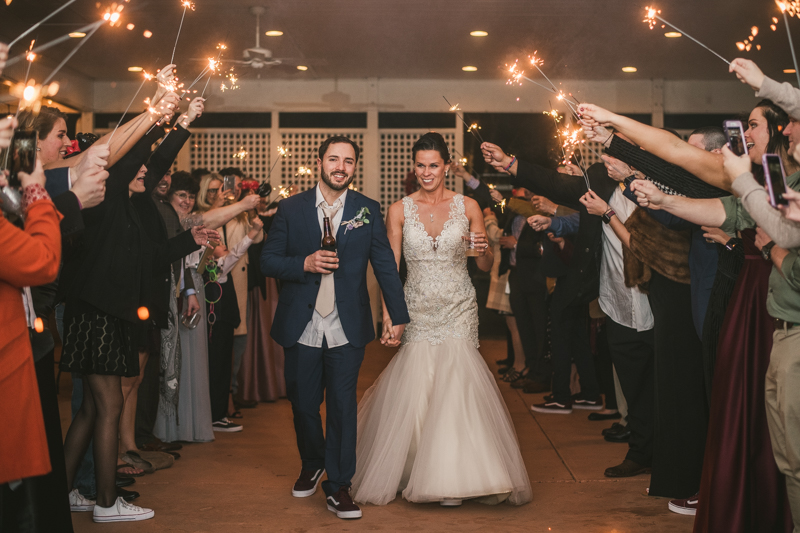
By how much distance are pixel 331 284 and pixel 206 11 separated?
4.29 meters

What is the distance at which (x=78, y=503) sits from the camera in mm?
3340

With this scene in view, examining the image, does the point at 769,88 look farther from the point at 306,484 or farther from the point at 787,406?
the point at 306,484

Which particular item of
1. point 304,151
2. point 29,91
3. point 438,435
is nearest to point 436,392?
point 438,435

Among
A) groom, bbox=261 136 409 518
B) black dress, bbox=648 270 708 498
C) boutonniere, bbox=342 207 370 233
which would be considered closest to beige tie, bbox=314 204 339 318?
groom, bbox=261 136 409 518

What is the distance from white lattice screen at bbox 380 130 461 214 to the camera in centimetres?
1030

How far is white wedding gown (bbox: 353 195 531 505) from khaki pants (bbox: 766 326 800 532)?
1.32 metres

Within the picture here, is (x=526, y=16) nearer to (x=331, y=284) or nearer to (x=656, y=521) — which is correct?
(x=331, y=284)

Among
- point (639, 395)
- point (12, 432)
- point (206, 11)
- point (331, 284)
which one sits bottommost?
point (639, 395)

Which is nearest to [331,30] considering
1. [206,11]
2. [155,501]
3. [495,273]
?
[206,11]

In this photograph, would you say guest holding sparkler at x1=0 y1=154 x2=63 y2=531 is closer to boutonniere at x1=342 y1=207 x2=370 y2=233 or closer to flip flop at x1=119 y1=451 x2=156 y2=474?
boutonniere at x1=342 y1=207 x2=370 y2=233

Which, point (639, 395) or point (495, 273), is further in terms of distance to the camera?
point (495, 273)

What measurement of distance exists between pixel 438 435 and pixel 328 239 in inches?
40.8

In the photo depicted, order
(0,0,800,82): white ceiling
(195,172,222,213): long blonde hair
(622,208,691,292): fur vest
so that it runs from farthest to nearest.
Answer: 1. (0,0,800,82): white ceiling
2. (195,172,222,213): long blonde hair
3. (622,208,691,292): fur vest

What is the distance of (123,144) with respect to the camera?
111 inches
